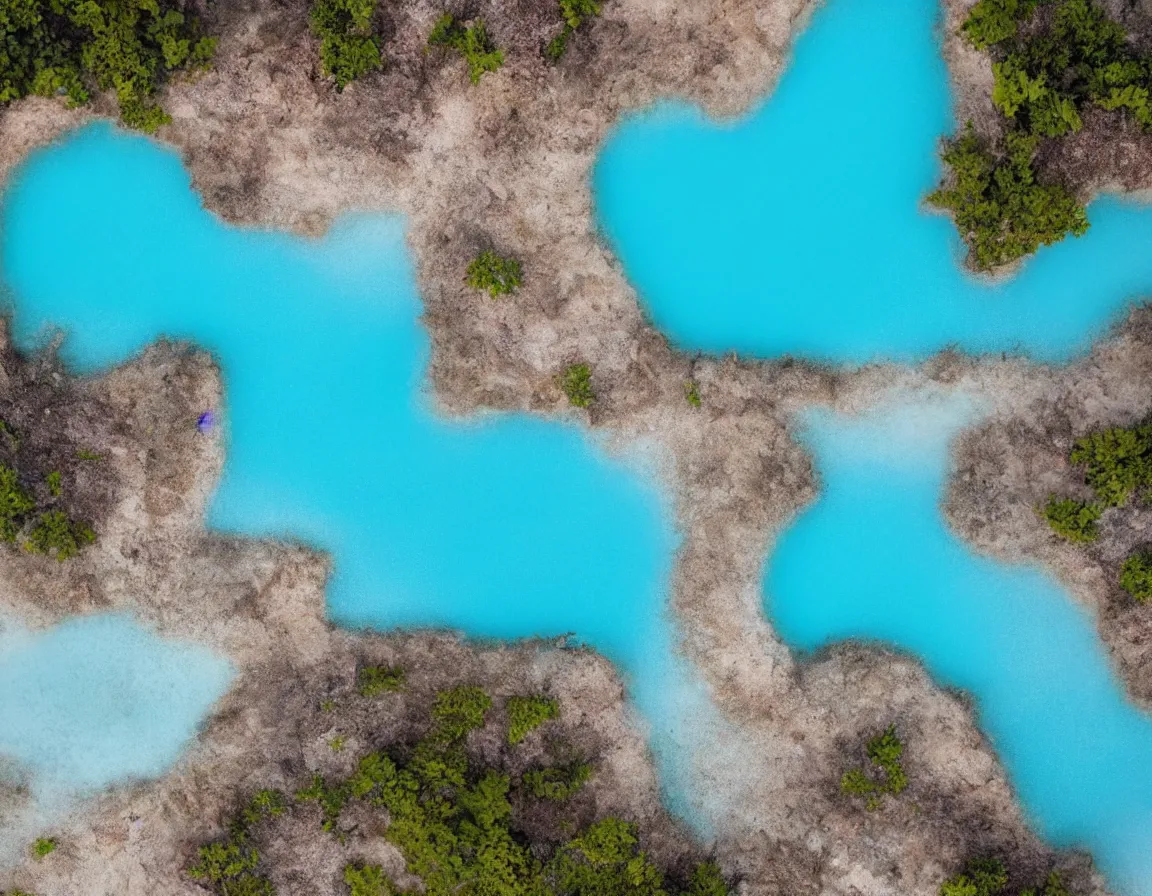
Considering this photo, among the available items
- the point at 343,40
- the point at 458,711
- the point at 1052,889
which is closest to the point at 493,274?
the point at 343,40

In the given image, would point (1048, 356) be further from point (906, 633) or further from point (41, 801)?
point (41, 801)

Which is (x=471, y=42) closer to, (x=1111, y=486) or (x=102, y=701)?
(x=1111, y=486)

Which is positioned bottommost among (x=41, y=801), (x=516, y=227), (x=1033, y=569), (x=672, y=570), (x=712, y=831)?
(x=41, y=801)

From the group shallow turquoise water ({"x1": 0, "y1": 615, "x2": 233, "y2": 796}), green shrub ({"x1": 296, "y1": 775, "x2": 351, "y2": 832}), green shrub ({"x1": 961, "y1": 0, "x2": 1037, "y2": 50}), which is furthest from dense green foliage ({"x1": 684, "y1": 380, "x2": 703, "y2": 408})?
shallow turquoise water ({"x1": 0, "y1": 615, "x2": 233, "y2": 796})

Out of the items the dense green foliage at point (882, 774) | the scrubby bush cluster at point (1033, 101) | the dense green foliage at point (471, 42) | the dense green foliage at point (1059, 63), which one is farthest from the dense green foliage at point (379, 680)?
the dense green foliage at point (1059, 63)

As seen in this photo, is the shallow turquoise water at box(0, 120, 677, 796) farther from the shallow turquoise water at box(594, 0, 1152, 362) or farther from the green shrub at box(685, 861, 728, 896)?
the shallow turquoise water at box(594, 0, 1152, 362)

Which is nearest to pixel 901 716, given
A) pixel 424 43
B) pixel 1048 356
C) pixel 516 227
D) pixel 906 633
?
pixel 906 633
